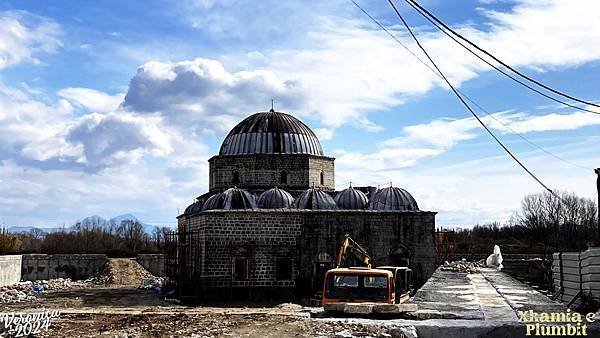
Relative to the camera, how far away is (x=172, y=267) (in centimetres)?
2695

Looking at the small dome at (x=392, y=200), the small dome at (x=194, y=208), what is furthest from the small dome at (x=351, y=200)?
the small dome at (x=194, y=208)

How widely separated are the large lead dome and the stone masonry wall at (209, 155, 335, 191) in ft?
1.40

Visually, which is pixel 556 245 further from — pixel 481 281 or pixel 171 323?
pixel 171 323

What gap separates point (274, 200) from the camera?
26.4 metres

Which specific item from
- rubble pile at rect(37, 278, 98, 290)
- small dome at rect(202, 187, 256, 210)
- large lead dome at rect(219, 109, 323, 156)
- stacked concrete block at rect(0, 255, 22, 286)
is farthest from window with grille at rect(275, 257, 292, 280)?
Answer: stacked concrete block at rect(0, 255, 22, 286)

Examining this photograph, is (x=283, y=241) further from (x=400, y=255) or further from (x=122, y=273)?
(x=122, y=273)

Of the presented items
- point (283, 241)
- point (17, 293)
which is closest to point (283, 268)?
point (283, 241)

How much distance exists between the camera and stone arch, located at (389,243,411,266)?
24.7 metres

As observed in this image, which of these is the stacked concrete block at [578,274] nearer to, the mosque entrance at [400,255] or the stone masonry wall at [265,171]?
the mosque entrance at [400,255]

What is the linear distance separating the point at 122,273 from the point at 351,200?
14.7 meters

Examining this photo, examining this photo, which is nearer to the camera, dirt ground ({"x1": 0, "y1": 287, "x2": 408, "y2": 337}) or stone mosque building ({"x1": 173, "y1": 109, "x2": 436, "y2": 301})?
dirt ground ({"x1": 0, "y1": 287, "x2": 408, "y2": 337})

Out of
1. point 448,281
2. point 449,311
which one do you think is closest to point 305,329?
point 449,311

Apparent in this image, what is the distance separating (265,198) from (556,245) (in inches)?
1137

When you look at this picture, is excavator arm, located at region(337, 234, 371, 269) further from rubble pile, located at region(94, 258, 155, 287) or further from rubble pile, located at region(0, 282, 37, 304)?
rubble pile, located at region(94, 258, 155, 287)
